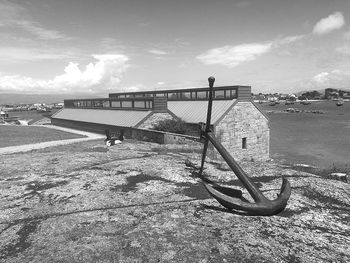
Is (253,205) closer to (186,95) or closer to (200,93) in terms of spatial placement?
(200,93)

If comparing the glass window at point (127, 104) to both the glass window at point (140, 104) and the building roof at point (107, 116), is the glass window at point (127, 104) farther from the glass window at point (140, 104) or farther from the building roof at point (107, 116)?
the glass window at point (140, 104)

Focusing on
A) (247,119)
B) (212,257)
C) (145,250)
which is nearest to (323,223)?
(212,257)

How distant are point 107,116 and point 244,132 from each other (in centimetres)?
1725

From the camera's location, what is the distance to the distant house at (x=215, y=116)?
31.0 m

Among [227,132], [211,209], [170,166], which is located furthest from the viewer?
[227,132]

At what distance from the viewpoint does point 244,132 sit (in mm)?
32375

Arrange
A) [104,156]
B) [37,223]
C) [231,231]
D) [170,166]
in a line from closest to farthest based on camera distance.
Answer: [231,231], [37,223], [170,166], [104,156]

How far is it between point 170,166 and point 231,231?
4.81 m

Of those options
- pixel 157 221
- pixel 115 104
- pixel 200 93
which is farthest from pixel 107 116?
pixel 157 221

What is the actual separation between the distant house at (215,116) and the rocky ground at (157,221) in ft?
67.9

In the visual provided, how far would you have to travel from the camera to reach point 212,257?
5047 millimetres

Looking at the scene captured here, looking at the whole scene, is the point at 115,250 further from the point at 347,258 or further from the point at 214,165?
the point at 214,165

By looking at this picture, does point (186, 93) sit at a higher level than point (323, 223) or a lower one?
higher

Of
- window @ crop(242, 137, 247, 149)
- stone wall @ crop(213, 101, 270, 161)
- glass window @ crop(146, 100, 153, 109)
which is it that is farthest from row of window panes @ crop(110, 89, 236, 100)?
glass window @ crop(146, 100, 153, 109)
